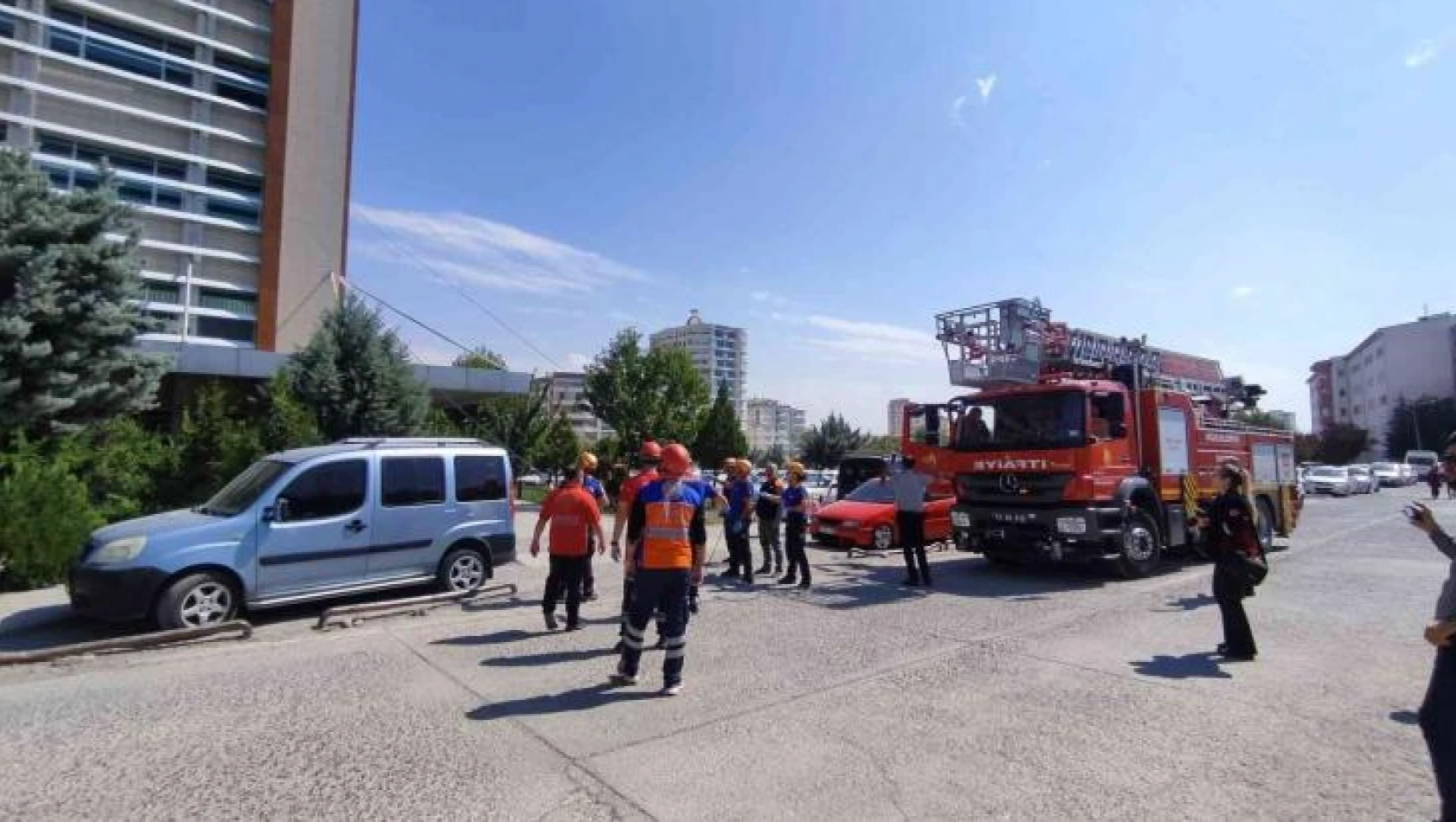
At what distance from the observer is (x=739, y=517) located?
34.4 ft

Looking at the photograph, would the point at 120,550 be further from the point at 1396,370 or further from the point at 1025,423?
the point at 1396,370

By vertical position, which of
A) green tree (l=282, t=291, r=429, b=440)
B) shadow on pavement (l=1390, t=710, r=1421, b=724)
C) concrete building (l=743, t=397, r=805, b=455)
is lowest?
shadow on pavement (l=1390, t=710, r=1421, b=724)

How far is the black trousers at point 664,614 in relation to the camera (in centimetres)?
527

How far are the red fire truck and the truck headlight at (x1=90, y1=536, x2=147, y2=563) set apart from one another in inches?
392

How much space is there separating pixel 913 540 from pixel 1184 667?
4234mm

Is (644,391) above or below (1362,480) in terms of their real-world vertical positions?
above

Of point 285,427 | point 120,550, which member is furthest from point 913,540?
point 285,427

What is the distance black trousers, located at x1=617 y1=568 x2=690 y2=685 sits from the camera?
5273 mm

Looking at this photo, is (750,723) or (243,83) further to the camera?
(243,83)

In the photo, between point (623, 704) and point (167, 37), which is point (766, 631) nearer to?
point (623, 704)

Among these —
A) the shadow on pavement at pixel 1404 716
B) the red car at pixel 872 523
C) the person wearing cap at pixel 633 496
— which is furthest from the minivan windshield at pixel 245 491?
the shadow on pavement at pixel 1404 716

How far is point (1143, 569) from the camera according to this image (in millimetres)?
10531

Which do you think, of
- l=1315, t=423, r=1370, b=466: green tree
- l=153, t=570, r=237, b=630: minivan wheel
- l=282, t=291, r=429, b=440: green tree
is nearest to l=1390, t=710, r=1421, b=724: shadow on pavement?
l=153, t=570, r=237, b=630: minivan wheel

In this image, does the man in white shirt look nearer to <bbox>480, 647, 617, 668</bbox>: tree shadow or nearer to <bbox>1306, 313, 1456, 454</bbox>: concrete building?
<bbox>480, 647, 617, 668</bbox>: tree shadow
